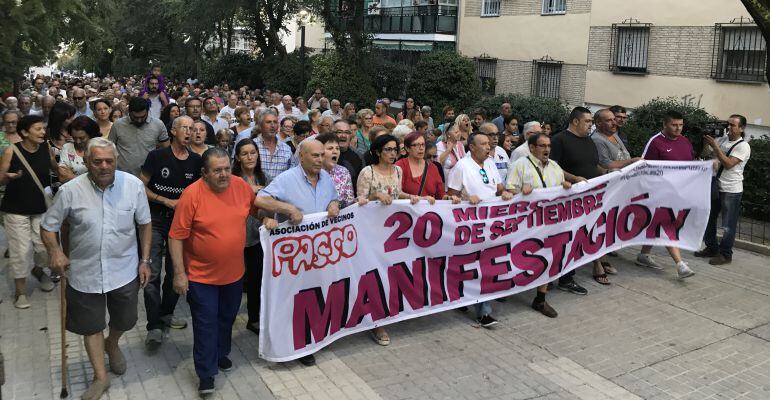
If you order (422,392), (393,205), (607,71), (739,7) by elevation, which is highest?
(739,7)

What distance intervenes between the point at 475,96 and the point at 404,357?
1650 centimetres

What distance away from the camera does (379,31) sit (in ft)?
105

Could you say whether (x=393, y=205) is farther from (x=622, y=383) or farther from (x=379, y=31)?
(x=379, y=31)

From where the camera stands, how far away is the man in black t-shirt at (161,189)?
5801 mm

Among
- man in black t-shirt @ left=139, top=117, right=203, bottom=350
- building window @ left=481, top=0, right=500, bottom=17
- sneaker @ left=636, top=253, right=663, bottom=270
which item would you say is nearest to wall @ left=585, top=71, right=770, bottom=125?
building window @ left=481, top=0, right=500, bottom=17

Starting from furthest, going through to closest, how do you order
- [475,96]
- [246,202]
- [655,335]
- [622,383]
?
[475,96], [655,335], [622,383], [246,202]

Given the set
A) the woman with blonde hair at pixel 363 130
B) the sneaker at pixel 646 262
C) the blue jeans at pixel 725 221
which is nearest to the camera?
the sneaker at pixel 646 262

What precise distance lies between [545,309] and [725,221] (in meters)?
3.39

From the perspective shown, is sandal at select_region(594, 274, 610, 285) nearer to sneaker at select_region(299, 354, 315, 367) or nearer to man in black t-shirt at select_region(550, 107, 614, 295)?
man in black t-shirt at select_region(550, 107, 614, 295)

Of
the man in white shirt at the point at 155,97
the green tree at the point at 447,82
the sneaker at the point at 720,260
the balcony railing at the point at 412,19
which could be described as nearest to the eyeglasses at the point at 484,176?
the sneaker at the point at 720,260

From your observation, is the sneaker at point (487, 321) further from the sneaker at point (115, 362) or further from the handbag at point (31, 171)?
the handbag at point (31, 171)

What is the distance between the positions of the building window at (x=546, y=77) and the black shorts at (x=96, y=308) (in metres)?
18.9


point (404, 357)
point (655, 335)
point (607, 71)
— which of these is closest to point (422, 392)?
point (404, 357)

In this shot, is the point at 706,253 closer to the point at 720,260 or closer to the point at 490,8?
the point at 720,260
